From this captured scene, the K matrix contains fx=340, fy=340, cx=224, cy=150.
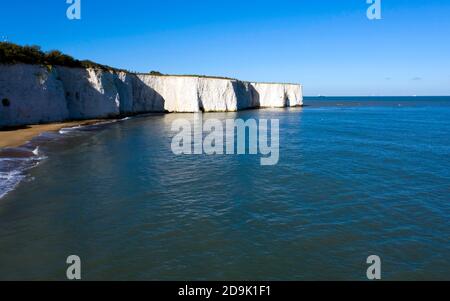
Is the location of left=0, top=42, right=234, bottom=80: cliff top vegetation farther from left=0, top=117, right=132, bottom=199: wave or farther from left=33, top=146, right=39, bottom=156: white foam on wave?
left=33, top=146, right=39, bottom=156: white foam on wave

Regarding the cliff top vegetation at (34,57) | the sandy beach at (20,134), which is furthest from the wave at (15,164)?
the cliff top vegetation at (34,57)

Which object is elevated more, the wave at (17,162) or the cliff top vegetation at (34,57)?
the cliff top vegetation at (34,57)

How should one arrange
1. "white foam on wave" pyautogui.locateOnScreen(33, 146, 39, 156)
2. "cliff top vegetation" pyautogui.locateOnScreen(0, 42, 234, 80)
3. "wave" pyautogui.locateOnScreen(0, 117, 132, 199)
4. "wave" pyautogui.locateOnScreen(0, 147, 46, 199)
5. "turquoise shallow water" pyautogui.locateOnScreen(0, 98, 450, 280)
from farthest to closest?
"cliff top vegetation" pyautogui.locateOnScreen(0, 42, 234, 80), "white foam on wave" pyautogui.locateOnScreen(33, 146, 39, 156), "wave" pyautogui.locateOnScreen(0, 117, 132, 199), "wave" pyautogui.locateOnScreen(0, 147, 46, 199), "turquoise shallow water" pyautogui.locateOnScreen(0, 98, 450, 280)

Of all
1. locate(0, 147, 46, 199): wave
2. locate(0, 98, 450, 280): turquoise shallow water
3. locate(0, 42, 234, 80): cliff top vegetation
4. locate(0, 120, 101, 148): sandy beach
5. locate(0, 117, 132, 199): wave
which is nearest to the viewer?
locate(0, 98, 450, 280): turquoise shallow water

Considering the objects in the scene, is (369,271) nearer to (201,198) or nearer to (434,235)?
(434,235)

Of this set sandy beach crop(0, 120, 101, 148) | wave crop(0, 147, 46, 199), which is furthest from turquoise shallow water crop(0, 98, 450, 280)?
sandy beach crop(0, 120, 101, 148)

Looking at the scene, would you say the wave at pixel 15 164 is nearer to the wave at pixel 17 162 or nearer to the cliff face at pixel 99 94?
the wave at pixel 17 162
